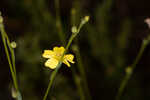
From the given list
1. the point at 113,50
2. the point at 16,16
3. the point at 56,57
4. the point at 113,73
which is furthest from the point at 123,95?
the point at 16,16

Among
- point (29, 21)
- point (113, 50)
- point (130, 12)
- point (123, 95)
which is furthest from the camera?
point (130, 12)

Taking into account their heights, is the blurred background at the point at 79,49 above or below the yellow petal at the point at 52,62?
above

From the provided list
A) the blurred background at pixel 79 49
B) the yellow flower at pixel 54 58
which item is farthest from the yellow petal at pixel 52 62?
the blurred background at pixel 79 49

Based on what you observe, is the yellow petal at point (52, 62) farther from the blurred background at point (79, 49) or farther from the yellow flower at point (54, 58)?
the blurred background at point (79, 49)

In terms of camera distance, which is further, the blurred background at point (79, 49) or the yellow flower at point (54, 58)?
the blurred background at point (79, 49)

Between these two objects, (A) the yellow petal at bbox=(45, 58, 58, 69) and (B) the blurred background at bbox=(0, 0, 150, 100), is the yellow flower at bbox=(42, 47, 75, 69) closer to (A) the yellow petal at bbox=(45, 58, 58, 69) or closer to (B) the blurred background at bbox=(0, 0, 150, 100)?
(A) the yellow petal at bbox=(45, 58, 58, 69)

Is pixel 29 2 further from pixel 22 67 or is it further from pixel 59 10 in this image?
pixel 22 67

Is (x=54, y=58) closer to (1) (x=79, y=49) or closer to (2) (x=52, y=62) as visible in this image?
(2) (x=52, y=62)

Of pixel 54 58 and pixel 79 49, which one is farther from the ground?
pixel 79 49

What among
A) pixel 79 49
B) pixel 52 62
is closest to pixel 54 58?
pixel 52 62
